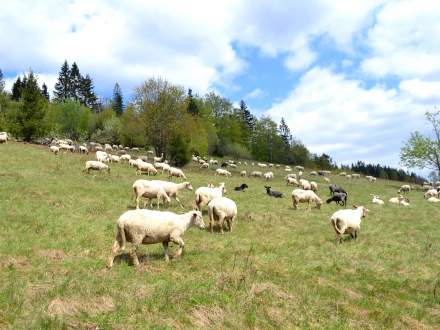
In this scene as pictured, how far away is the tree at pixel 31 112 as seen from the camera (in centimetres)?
5433

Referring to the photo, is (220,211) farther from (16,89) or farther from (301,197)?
(16,89)

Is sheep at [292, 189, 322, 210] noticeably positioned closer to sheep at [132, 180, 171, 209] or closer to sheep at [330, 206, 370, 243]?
sheep at [330, 206, 370, 243]

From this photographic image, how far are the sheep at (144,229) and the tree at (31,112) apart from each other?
1879 inches

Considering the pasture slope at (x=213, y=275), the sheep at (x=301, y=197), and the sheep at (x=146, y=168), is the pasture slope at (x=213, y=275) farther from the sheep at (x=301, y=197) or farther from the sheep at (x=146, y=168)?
the sheep at (x=146, y=168)

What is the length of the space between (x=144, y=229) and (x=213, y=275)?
8.59ft

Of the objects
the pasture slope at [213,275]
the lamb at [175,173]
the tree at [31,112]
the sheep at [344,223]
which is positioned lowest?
the pasture slope at [213,275]

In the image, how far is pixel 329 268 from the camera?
14.3 meters

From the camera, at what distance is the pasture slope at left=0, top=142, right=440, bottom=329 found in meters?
9.15

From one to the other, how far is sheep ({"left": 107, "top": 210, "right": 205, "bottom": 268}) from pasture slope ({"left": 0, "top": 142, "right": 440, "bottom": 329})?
1.65 ft

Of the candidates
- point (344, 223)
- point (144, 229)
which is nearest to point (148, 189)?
point (144, 229)

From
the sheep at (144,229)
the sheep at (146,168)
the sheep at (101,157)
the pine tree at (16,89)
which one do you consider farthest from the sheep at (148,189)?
the pine tree at (16,89)

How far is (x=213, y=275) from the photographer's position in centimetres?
1189

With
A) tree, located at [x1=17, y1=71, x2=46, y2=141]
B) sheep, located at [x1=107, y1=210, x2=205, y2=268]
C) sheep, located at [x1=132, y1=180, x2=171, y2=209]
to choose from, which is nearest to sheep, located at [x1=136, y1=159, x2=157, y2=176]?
sheep, located at [x1=132, y1=180, x2=171, y2=209]

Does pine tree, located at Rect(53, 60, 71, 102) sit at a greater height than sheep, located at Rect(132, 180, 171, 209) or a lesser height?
greater
